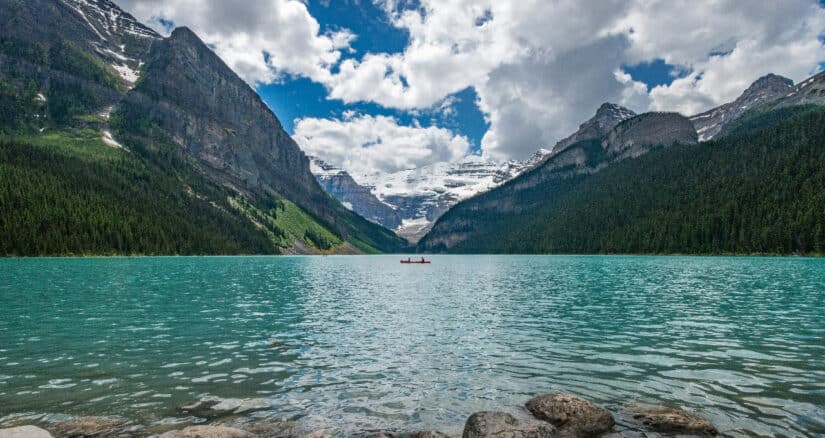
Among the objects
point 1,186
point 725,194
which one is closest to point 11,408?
point 1,186

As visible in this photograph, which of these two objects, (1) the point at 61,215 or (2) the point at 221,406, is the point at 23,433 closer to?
(2) the point at 221,406

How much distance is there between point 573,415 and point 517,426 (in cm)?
270

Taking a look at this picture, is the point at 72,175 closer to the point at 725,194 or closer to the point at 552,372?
the point at 552,372

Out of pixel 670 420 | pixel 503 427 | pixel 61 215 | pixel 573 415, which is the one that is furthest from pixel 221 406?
pixel 61 215

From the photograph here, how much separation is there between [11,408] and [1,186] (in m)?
181

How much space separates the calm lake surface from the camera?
54.0 feet

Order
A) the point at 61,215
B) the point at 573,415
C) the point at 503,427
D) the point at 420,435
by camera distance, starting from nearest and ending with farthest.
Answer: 1. the point at 503,427
2. the point at 420,435
3. the point at 573,415
4. the point at 61,215

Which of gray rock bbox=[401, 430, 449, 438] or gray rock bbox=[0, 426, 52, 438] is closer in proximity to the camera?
gray rock bbox=[0, 426, 52, 438]

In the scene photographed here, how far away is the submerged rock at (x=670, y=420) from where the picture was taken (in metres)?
14.1

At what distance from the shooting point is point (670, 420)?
14.6 m

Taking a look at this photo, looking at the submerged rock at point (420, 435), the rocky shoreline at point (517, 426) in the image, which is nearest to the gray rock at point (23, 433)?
the rocky shoreline at point (517, 426)

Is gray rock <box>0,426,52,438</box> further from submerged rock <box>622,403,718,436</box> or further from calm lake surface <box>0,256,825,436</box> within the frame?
submerged rock <box>622,403,718,436</box>

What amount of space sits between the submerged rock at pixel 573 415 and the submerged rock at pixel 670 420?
1.29m

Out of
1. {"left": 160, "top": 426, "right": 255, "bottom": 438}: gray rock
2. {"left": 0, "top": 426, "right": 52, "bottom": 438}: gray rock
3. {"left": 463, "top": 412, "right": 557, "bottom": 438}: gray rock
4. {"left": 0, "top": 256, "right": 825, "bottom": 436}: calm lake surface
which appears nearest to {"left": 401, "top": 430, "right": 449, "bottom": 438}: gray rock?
{"left": 463, "top": 412, "right": 557, "bottom": 438}: gray rock
